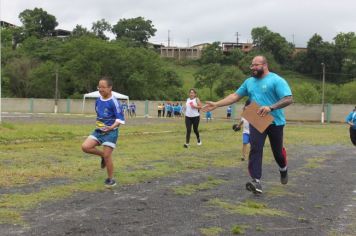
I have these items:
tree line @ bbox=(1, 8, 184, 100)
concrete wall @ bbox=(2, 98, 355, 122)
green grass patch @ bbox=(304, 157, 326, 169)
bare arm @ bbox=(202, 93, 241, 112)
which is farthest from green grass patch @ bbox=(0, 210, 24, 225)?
tree line @ bbox=(1, 8, 184, 100)

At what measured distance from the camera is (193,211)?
648 cm

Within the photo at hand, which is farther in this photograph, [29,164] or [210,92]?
[210,92]

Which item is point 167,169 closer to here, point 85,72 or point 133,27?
point 85,72

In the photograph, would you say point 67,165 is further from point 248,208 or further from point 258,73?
point 248,208

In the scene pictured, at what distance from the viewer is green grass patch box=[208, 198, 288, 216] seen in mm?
6559

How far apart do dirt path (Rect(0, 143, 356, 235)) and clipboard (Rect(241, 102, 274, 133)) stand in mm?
1032

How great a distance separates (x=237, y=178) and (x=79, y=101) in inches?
2246

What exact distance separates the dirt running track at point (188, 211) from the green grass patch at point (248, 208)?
0.13m

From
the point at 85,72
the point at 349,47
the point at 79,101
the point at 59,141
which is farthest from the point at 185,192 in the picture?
the point at 349,47

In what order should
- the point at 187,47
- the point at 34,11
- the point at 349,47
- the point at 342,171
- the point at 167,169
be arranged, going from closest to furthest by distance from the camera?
the point at 167,169 → the point at 342,171 → the point at 349,47 → the point at 34,11 → the point at 187,47

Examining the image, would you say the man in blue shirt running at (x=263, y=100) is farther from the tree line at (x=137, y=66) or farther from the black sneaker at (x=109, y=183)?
the tree line at (x=137, y=66)

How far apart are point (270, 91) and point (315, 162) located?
6.10 m

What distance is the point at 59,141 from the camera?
16750 millimetres

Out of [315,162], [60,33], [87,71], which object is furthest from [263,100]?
[60,33]
